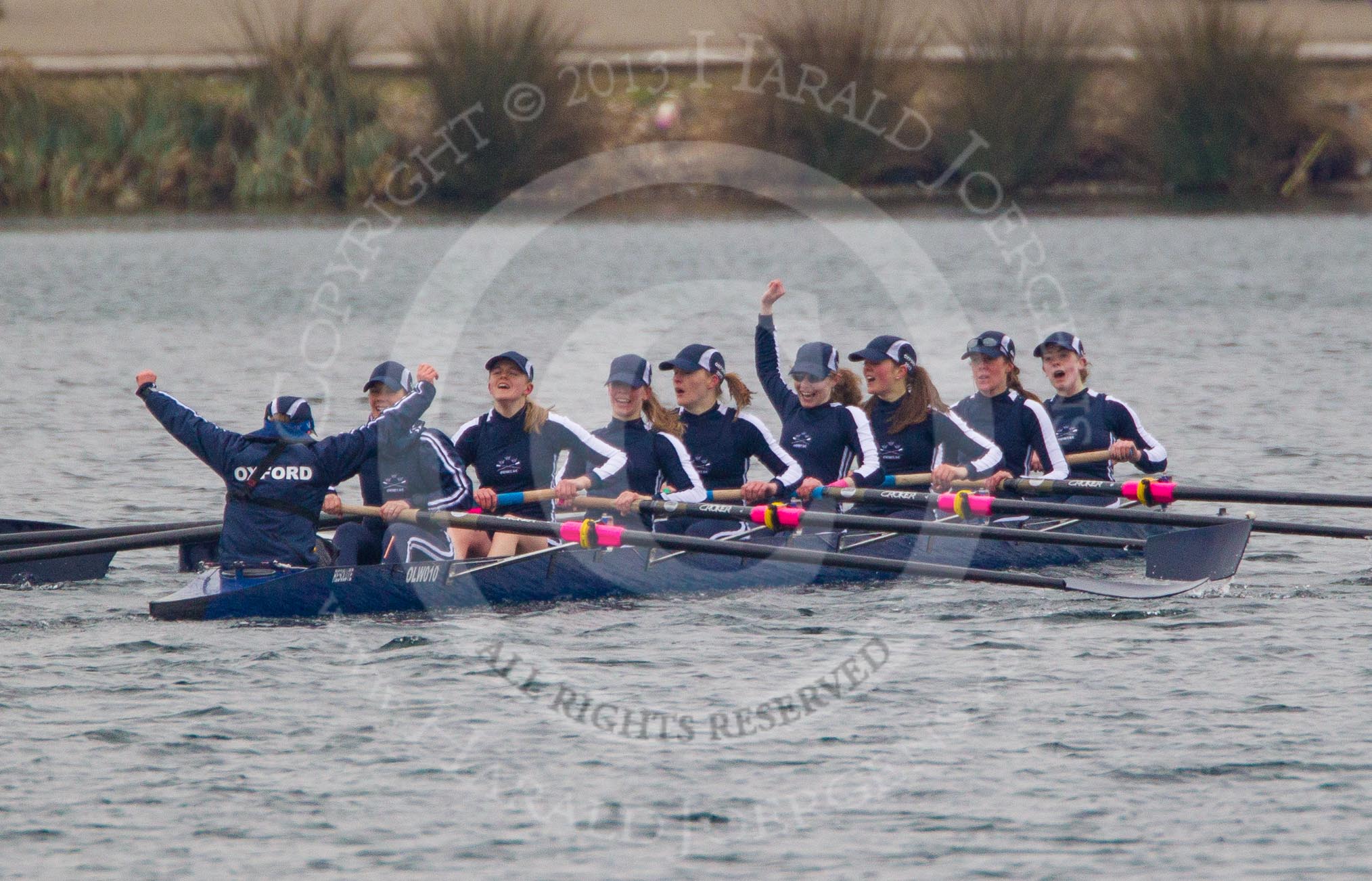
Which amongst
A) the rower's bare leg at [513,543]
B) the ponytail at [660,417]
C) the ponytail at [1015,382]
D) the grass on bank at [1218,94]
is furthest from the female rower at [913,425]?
the grass on bank at [1218,94]

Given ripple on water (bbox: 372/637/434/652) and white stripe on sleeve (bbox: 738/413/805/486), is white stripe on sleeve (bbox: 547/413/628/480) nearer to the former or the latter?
white stripe on sleeve (bbox: 738/413/805/486)

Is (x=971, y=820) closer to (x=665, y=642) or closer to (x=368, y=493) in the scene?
(x=665, y=642)

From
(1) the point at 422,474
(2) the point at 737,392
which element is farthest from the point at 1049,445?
(1) the point at 422,474

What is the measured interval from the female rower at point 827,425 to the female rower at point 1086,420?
1.72 meters

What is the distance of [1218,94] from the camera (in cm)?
4188

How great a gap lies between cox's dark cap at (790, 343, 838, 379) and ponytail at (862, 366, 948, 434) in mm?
716

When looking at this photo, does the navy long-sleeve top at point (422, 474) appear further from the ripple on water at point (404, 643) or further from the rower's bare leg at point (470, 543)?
the ripple on water at point (404, 643)

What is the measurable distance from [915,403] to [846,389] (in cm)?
57

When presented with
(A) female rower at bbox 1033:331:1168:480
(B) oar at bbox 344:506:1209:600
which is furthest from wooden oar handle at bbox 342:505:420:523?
(A) female rower at bbox 1033:331:1168:480

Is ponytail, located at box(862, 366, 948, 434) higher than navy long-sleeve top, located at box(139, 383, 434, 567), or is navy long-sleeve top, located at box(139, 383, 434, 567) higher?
ponytail, located at box(862, 366, 948, 434)

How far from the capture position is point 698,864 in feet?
28.5

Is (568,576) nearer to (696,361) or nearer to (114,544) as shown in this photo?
(696,361)

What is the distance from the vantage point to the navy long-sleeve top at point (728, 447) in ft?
46.4

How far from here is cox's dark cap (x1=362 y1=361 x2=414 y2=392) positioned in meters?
12.9
